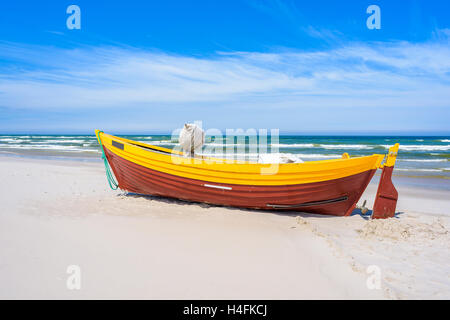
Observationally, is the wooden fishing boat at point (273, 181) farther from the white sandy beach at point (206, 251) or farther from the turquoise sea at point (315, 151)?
the turquoise sea at point (315, 151)

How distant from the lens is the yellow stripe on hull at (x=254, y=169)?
5461mm

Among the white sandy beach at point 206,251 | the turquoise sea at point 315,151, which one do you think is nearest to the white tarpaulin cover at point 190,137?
the turquoise sea at point 315,151

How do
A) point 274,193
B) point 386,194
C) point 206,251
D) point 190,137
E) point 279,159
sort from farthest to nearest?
point 190,137
point 279,159
point 274,193
point 386,194
point 206,251

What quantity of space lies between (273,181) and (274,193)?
24 centimetres

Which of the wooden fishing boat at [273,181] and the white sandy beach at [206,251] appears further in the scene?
the wooden fishing boat at [273,181]

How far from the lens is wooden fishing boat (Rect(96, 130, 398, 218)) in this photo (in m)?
5.52

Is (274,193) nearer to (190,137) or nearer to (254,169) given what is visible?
(254,169)

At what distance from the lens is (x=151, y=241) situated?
4324 millimetres

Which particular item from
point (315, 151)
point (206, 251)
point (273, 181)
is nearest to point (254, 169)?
point (273, 181)

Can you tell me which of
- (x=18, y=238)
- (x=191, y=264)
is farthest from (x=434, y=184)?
(x=18, y=238)

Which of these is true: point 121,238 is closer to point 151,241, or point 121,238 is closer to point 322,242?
point 151,241

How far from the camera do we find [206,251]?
4.06 m

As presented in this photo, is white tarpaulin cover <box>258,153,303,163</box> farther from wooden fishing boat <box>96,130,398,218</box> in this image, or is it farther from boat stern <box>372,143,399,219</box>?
boat stern <box>372,143,399,219</box>

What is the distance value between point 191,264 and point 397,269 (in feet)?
7.79
